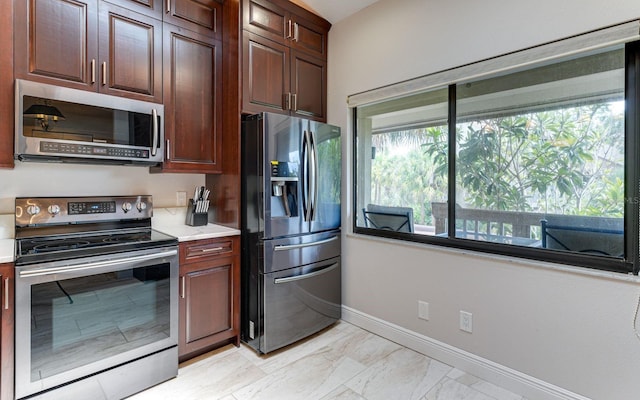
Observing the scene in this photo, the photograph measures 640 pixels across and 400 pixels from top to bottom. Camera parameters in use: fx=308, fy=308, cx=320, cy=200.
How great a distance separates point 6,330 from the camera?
4.87ft

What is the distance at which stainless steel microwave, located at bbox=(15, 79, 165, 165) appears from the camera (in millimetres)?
1719

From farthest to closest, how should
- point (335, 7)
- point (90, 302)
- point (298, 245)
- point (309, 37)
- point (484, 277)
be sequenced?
point (309, 37)
point (335, 7)
point (298, 245)
point (484, 277)
point (90, 302)

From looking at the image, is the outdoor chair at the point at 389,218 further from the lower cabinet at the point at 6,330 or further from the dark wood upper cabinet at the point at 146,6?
the lower cabinet at the point at 6,330

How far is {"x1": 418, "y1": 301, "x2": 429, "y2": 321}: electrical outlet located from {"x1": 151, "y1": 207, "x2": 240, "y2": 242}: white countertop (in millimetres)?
1521

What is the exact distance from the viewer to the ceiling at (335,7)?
2672 mm

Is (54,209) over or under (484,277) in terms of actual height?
over

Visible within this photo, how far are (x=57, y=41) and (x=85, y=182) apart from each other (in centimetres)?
90

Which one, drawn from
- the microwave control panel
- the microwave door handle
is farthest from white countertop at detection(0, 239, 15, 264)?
the microwave door handle

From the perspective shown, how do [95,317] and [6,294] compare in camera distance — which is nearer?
[6,294]

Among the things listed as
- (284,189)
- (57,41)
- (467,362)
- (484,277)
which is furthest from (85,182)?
(467,362)

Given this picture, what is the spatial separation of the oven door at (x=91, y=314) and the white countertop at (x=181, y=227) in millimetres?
205

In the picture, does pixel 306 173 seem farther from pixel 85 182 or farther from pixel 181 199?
pixel 85 182

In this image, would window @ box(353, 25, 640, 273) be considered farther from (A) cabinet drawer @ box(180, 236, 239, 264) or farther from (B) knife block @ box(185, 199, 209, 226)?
(B) knife block @ box(185, 199, 209, 226)

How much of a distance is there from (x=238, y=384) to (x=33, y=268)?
4.30 feet
